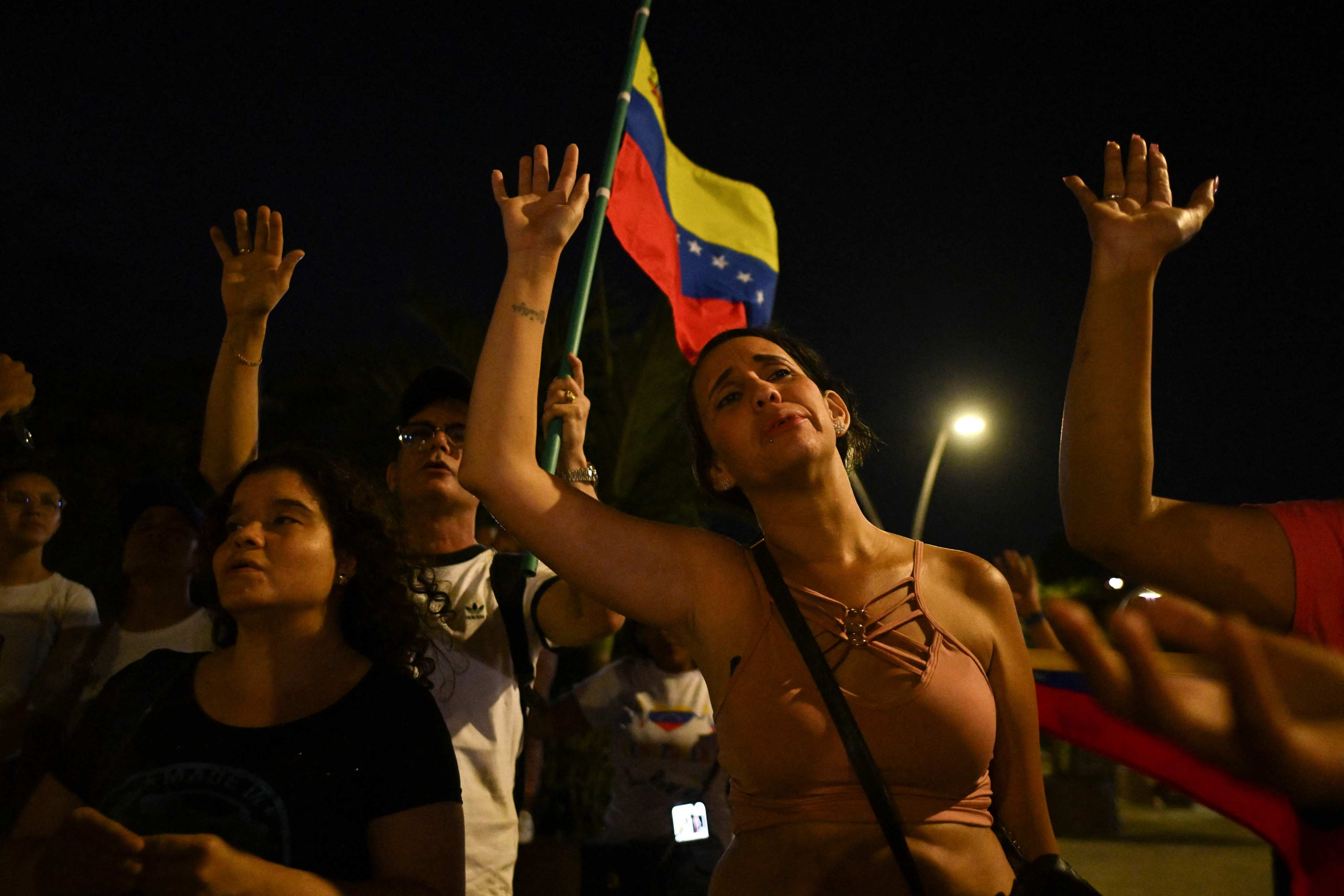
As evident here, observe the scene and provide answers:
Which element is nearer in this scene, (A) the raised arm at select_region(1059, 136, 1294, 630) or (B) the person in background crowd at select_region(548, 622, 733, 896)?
(A) the raised arm at select_region(1059, 136, 1294, 630)

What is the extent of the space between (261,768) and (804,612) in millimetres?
1316

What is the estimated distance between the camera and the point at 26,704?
3.96 meters

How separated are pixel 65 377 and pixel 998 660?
23.6m

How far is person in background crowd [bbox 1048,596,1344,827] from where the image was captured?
113 cm

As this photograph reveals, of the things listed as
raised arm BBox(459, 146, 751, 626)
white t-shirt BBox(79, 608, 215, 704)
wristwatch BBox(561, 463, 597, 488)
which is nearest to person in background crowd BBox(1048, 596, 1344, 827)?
raised arm BBox(459, 146, 751, 626)

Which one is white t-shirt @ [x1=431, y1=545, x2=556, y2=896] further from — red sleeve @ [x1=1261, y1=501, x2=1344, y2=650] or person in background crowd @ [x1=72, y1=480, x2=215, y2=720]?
red sleeve @ [x1=1261, y1=501, x2=1344, y2=650]

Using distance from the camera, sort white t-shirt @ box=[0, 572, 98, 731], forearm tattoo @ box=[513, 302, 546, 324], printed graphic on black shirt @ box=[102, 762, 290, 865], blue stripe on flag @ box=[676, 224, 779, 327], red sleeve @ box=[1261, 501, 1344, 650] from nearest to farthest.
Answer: red sleeve @ box=[1261, 501, 1344, 650], printed graphic on black shirt @ box=[102, 762, 290, 865], forearm tattoo @ box=[513, 302, 546, 324], white t-shirt @ box=[0, 572, 98, 731], blue stripe on flag @ box=[676, 224, 779, 327]

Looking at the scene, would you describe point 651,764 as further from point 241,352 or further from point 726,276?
point 241,352

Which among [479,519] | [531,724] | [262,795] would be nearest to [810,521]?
[262,795]

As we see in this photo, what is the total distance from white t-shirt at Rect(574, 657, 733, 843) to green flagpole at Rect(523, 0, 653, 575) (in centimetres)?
239

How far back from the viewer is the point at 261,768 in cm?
216

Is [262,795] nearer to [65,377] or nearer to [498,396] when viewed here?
[498,396]

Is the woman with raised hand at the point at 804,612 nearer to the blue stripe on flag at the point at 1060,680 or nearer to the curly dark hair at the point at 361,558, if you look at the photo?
the blue stripe on flag at the point at 1060,680

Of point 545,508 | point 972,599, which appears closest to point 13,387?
point 545,508
